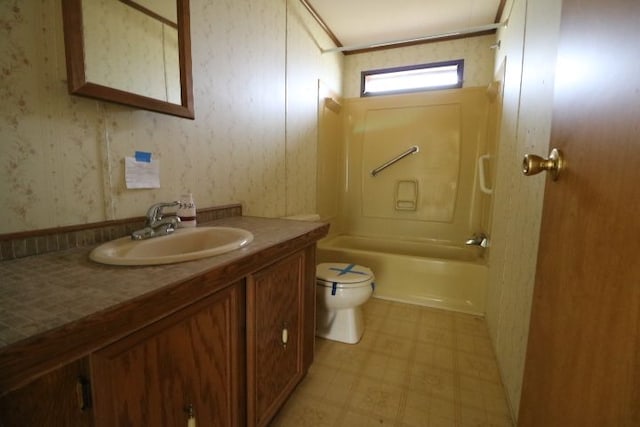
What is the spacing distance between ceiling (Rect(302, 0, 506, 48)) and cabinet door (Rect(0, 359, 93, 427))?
8.59 feet

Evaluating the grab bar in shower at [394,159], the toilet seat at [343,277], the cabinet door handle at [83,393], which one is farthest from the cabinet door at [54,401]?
the grab bar in shower at [394,159]

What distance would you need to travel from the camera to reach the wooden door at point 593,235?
38cm

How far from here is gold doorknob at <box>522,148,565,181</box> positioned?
0.60 m

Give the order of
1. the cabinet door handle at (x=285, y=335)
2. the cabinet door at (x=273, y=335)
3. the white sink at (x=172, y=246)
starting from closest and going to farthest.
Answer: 1. the white sink at (x=172, y=246)
2. the cabinet door at (x=273, y=335)
3. the cabinet door handle at (x=285, y=335)

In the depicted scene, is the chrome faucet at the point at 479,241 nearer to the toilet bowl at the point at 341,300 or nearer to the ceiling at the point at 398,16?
the toilet bowl at the point at 341,300

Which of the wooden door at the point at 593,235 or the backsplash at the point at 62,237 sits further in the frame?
the backsplash at the point at 62,237

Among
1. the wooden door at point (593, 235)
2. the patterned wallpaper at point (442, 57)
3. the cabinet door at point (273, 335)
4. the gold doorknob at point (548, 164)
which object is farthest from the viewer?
the patterned wallpaper at point (442, 57)

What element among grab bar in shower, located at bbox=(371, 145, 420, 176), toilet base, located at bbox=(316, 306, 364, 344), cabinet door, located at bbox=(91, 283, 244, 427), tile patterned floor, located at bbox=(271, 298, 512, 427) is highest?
grab bar in shower, located at bbox=(371, 145, 420, 176)

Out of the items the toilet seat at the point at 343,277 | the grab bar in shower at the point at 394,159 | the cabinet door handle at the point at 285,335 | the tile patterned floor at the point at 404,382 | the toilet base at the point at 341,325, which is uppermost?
the grab bar in shower at the point at 394,159

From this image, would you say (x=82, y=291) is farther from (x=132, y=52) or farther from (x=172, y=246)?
(x=132, y=52)

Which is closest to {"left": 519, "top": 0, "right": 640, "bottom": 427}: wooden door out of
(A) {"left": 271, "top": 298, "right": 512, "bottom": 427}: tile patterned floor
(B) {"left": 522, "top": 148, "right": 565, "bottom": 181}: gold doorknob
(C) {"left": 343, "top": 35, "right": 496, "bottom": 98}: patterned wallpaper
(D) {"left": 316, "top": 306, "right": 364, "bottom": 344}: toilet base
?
(B) {"left": 522, "top": 148, "right": 565, "bottom": 181}: gold doorknob

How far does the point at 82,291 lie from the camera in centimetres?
55

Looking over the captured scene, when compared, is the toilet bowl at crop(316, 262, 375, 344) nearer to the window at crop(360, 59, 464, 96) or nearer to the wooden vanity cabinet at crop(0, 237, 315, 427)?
the wooden vanity cabinet at crop(0, 237, 315, 427)

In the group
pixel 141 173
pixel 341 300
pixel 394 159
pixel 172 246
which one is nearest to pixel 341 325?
pixel 341 300
